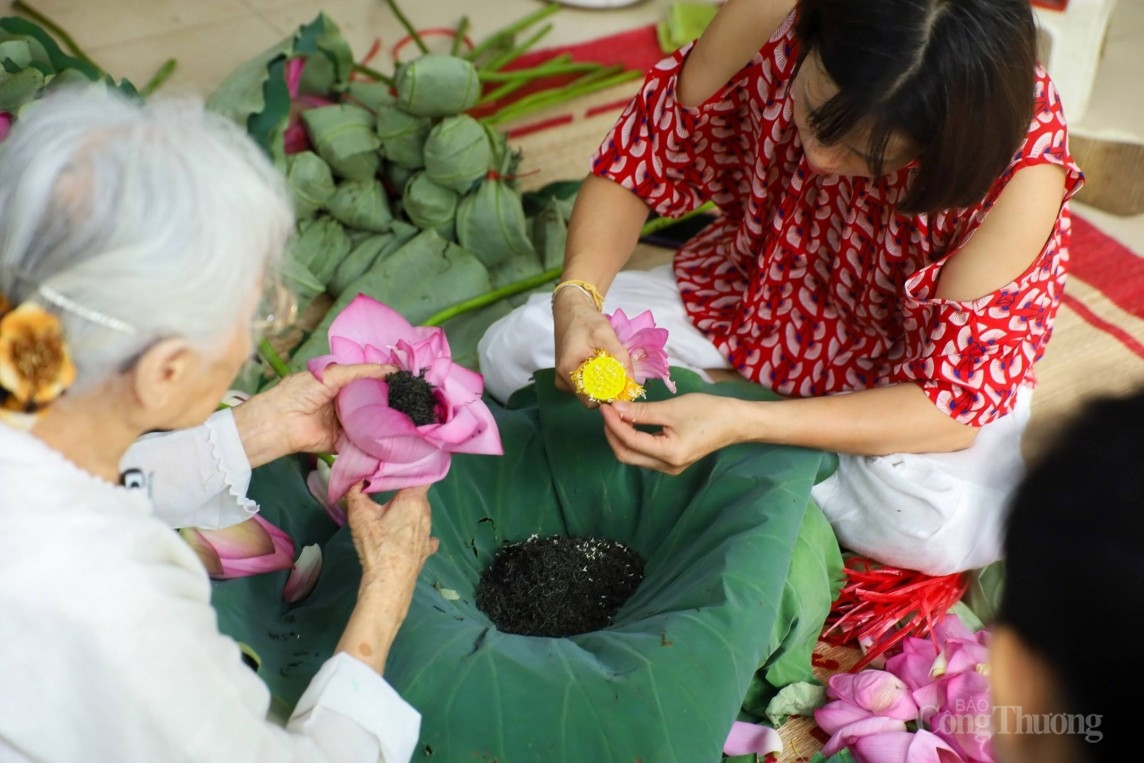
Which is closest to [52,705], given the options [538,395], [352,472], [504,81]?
[352,472]

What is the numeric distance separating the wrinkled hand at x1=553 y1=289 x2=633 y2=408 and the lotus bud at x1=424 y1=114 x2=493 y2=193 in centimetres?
75

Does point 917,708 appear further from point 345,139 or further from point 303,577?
point 345,139

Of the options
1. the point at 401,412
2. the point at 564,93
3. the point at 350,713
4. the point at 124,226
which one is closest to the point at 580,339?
the point at 401,412

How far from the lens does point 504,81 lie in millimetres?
2928

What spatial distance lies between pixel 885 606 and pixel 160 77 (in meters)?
2.16

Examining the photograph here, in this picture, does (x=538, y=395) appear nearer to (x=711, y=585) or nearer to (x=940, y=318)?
(x=711, y=585)

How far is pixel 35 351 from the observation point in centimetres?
87

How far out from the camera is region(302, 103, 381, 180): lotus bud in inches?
92.2

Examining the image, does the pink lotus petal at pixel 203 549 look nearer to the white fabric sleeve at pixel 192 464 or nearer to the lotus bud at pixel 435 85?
the white fabric sleeve at pixel 192 464

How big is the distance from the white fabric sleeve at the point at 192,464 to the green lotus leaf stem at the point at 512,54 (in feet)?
5.77

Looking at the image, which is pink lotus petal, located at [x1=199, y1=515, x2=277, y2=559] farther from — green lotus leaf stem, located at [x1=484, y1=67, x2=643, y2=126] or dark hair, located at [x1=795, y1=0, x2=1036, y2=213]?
green lotus leaf stem, located at [x1=484, y1=67, x2=643, y2=126]

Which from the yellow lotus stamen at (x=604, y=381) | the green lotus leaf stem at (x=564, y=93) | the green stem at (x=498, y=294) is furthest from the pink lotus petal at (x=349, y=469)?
the green lotus leaf stem at (x=564, y=93)

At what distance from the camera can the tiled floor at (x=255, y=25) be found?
3012 millimetres

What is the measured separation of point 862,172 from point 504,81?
1.70 m
